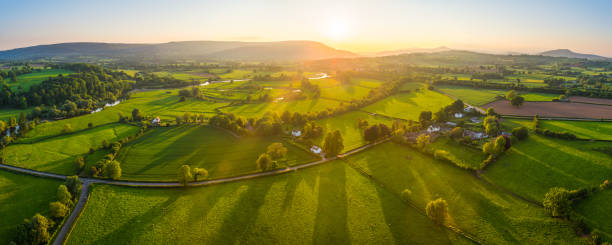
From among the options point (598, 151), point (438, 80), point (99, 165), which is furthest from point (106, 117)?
point (438, 80)

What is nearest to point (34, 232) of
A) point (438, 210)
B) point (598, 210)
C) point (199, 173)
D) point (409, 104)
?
point (199, 173)

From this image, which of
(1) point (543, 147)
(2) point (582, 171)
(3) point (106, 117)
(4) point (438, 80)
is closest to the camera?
(2) point (582, 171)

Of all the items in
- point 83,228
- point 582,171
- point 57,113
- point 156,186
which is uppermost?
point 57,113

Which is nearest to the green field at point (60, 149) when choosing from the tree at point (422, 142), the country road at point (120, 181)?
the country road at point (120, 181)

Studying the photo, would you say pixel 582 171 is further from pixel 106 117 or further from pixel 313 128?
pixel 106 117

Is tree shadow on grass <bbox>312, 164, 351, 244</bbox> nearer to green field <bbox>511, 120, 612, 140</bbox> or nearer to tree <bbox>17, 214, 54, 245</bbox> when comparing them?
tree <bbox>17, 214, 54, 245</bbox>

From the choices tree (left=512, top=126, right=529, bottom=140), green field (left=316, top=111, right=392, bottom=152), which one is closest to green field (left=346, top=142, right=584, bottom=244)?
green field (left=316, top=111, right=392, bottom=152)

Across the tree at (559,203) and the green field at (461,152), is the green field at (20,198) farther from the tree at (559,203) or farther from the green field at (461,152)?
the tree at (559,203)

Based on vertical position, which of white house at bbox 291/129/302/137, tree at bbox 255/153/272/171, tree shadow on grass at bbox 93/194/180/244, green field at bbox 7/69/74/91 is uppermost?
green field at bbox 7/69/74/91
